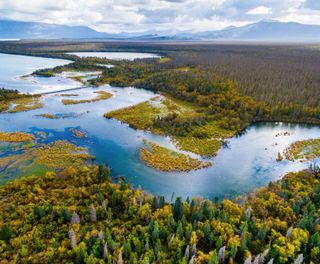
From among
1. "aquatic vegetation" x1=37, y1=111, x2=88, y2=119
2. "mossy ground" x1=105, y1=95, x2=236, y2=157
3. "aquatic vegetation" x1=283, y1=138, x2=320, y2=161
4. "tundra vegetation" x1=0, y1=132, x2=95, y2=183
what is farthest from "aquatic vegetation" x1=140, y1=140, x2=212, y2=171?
"aquatic vegetation" x1=37, y1=111, x2=88, y2=119

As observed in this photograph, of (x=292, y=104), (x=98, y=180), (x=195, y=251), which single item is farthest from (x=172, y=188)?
(x=292, y=104)

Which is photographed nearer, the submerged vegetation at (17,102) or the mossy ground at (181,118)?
the mossy ground at (181,118)

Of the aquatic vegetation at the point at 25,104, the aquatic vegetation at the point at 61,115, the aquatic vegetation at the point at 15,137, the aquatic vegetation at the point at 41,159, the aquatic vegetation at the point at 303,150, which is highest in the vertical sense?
the aquatic vegetation at the point at 25,104

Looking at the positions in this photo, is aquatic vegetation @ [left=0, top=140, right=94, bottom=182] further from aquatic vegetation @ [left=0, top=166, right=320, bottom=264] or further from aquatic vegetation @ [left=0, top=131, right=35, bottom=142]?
aquatic vegetation @ [left=0, top=166, right=320, bottom=264]

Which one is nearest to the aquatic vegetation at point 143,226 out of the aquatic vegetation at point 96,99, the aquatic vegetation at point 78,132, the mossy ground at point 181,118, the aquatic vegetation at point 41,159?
the aquatic vegetation at point 41,159

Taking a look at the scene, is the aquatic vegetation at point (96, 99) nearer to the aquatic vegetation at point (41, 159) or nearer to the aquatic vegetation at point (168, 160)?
the aquatic vegetation at point (41, 159)

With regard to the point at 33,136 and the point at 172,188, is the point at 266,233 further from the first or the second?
the point at 33,136
